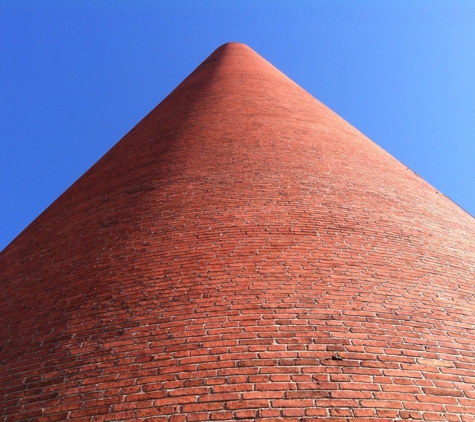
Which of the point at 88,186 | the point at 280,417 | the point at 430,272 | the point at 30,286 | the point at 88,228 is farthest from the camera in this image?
the point at 88,186

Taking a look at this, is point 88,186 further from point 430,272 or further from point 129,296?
point 430,272

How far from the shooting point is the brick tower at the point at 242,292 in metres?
2.48

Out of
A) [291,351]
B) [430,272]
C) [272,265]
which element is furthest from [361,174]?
[291,351]

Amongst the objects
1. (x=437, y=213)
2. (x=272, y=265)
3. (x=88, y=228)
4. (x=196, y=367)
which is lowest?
(x=196, y=367)

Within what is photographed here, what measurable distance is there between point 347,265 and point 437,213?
2118 millimetres

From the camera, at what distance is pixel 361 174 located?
203 inches

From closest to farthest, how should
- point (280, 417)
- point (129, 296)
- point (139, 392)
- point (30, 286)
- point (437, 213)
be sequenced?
point (280, 417)
point (139, 392)
point (129, 296)
point (30, 286)
point (437, 213)

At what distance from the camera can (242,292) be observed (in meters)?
3.14

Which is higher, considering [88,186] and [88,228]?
[88,186]

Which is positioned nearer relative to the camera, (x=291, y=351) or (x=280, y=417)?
(x=280, y=417)

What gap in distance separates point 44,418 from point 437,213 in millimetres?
4383

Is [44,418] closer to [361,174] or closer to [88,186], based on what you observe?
[88,186]

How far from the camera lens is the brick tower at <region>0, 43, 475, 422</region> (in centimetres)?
248

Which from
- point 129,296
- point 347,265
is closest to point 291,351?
point 347,265
